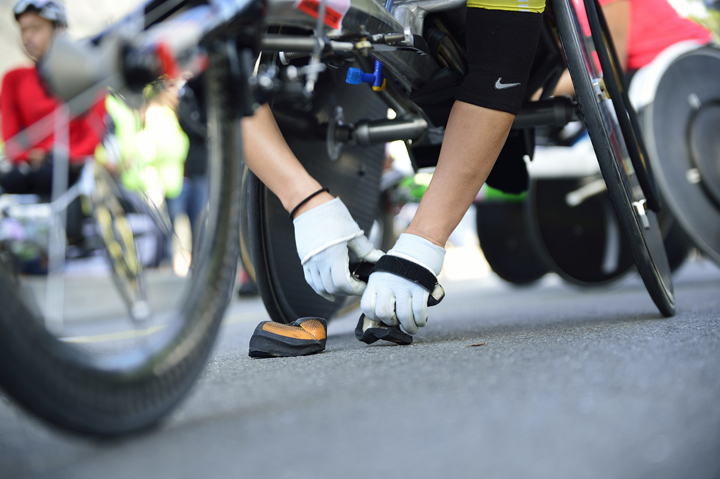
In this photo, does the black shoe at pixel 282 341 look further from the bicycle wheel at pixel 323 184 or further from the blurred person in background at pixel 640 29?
the blurred person in background at pixel 640 29

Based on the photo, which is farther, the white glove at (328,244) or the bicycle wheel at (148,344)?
the white glove at (328,244)

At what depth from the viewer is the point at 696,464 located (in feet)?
1.37

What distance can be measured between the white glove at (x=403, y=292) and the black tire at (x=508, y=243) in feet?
7.09

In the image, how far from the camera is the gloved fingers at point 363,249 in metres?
1.01

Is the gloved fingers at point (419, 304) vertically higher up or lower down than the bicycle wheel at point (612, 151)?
lower down

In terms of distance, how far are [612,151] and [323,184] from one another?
566 millimetres

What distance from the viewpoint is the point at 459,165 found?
3.18 ft

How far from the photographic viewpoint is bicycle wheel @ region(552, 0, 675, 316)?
1005mm

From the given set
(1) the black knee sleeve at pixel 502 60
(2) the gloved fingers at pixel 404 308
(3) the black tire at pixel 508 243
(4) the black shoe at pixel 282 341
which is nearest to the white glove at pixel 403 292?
(2) the gloved fingers at pixel 404 308

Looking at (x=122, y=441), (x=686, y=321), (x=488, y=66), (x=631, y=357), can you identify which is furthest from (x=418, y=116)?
(x=122, y=441)

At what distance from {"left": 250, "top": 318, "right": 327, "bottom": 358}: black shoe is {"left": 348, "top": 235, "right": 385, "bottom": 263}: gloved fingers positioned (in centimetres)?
16

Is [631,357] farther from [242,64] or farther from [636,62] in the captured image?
[636,62]

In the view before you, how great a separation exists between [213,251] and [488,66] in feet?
1.88

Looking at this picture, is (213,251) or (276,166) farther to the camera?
(276,166)
